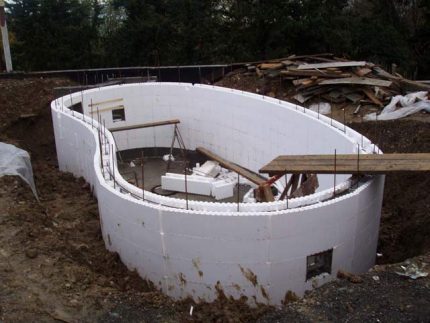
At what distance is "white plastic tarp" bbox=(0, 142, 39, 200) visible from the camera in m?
9.77

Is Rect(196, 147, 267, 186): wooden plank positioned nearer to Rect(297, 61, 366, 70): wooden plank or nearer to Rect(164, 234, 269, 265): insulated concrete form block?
Rect(297, 61, 366, 70): wooden plank

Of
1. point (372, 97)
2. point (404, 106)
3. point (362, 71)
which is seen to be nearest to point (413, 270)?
point (404, 106)

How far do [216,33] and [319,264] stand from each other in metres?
18.3

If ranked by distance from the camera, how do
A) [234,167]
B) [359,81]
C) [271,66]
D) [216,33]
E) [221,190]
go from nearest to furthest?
[221,190] < [234,167] < [359,81] < [271,66] < [216,33]

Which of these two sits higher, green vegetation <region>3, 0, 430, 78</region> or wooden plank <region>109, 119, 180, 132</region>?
green vegetation <region>3, 0, 430, 78</region>

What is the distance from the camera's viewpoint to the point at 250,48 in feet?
77.7

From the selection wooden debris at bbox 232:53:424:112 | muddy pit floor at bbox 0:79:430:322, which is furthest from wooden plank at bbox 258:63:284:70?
muddy pit floor at bbox 0:79:430:322

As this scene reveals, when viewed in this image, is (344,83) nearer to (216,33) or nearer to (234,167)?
(234,167)

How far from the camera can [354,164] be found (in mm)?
7273

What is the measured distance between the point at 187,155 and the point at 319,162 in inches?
319

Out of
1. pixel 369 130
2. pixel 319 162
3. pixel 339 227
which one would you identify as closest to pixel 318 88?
pixel 369 130

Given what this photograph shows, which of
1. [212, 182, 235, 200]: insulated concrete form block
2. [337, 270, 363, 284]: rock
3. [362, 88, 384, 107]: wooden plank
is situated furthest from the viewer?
[362, 88, 384, 107]: wooden plank

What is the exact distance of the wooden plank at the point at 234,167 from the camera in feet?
40.1

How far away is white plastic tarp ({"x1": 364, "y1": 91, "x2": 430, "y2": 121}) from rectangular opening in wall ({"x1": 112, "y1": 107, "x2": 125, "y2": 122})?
7.30 m
